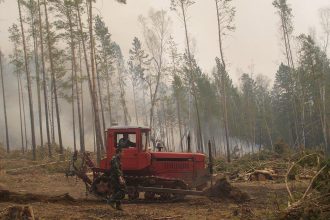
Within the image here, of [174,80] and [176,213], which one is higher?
[174,80]

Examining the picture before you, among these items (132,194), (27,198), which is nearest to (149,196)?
(132,194)

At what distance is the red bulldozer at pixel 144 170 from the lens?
12.4 meters

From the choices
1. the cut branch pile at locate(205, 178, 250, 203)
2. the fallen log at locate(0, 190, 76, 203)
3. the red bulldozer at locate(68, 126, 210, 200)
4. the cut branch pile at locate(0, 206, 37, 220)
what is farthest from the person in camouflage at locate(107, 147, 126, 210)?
the cut branch pile at locate(205, 178, 250, 203)

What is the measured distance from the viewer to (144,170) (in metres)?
12.8

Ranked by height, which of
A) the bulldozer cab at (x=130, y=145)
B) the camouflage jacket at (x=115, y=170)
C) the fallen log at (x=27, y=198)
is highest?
the bulldozer cab at (x=130, y=145)

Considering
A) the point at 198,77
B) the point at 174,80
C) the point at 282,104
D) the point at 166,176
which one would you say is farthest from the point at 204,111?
the point at 166,176

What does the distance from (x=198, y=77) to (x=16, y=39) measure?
28555 millimetres

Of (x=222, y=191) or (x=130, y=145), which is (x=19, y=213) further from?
(x=222, y=191)

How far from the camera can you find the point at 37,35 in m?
36.2

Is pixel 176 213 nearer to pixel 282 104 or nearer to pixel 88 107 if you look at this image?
pixel 88 107

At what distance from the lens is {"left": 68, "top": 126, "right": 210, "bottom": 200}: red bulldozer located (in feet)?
40.7

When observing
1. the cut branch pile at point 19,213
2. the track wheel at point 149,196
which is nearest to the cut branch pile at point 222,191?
the track wheel at point 149,196

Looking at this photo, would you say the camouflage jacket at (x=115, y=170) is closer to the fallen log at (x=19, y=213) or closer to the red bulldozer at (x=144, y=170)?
the red bulldozer at (x=144, y=170)

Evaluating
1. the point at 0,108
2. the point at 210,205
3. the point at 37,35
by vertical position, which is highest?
the point at 37,35
